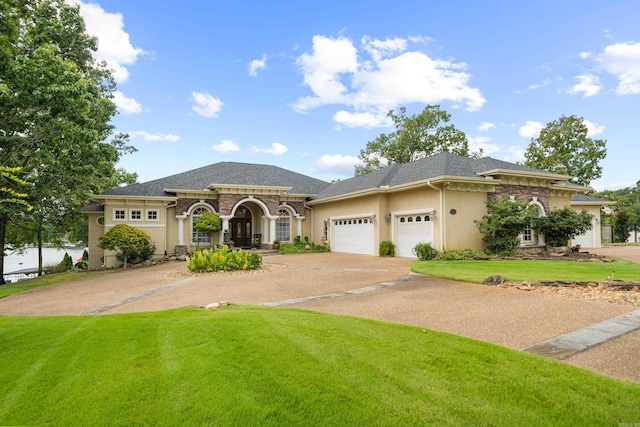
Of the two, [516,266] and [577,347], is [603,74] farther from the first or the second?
[577,347]

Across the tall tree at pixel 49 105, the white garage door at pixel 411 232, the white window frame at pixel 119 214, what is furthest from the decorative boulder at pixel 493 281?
the white window frame at pixel 119 214

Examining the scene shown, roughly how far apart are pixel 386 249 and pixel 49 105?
14.0 metres

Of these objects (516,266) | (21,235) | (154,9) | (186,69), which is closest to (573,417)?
(516,266)

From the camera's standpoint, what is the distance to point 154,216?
19.1 meters

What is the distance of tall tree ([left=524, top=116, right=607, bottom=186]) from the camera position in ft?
104

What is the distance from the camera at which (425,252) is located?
13602mm

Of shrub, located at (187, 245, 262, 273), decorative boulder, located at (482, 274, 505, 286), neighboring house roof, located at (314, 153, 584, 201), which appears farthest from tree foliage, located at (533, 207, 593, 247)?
shrub, located at (187, 245, 262, 273)

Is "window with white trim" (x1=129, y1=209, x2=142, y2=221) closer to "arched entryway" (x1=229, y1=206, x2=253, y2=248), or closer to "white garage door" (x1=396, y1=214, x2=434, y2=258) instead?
"arched entryway" (x1=229, y1=206, x2=253, y2=248)

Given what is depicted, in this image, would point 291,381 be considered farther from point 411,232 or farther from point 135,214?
point 135,214

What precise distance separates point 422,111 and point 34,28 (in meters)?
29.5

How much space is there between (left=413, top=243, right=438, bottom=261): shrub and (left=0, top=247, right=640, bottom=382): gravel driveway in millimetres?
2397

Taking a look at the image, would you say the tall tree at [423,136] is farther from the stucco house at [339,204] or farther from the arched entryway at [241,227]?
the arched entryway at [241,227]

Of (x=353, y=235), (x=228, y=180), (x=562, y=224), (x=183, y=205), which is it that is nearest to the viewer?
(x=562, y=224)

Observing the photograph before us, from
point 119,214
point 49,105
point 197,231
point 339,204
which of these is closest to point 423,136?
point 339,204
